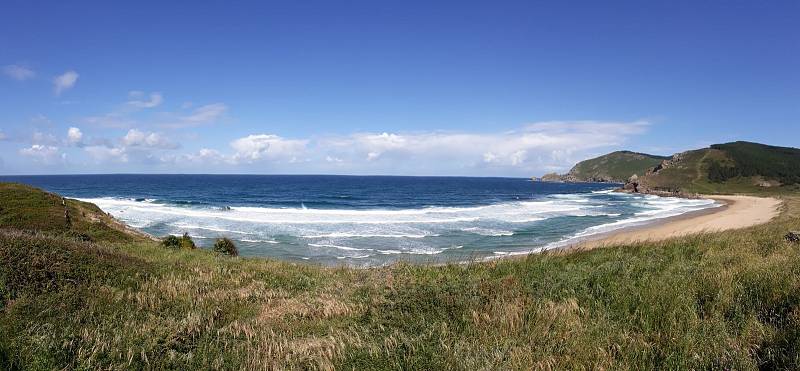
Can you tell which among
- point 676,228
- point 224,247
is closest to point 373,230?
point 224,247

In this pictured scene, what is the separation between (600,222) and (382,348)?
46.9m

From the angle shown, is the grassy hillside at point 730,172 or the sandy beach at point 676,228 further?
the grassy hillside at point 730,172

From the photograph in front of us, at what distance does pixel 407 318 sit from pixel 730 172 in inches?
6131

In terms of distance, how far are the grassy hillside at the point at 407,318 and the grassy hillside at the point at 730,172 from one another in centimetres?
12827

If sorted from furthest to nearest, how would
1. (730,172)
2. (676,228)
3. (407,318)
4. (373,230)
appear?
(730,172) → (373,230) → (676,228) → (407,318)

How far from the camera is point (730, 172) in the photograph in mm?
125812

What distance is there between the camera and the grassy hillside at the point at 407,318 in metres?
4.28

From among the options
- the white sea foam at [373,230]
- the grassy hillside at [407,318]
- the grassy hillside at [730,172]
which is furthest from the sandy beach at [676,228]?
the grassy hillside at [730,172]

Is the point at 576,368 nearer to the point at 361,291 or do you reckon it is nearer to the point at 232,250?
the point at 361,291

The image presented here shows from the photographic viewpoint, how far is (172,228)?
124ft

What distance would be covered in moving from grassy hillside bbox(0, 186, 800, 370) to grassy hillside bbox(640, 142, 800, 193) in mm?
128268

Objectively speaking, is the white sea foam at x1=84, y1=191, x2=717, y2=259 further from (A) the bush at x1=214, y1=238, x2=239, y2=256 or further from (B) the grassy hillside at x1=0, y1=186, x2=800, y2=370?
(B) the grassy hillside at x1=0, y1=186, x2=800, y2=370

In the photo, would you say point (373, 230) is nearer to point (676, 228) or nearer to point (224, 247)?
point (224, 247)

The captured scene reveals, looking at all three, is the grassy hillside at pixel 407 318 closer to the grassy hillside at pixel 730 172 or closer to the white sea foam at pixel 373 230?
the white sea foam at pixel 373 230
